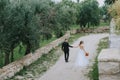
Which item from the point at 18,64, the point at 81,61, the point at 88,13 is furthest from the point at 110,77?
the point at 88,13

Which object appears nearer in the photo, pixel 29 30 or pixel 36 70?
A: pixel 36 70

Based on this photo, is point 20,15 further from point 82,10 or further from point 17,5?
point 82,10

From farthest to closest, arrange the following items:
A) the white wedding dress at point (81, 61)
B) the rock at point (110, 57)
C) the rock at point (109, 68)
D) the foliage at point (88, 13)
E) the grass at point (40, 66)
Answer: the foliage at point (88, 13) → the white wedding dress at point (81, 61) → the grass at point (40, 66) → the rock at point (110, 57) → the rock at point (109, 68)

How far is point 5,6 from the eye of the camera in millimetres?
18359

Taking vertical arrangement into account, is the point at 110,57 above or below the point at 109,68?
above

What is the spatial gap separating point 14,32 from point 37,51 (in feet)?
11.0

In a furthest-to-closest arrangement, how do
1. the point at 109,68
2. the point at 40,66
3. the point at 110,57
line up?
the point at 40,66 < the point at 110,57 < the point at 109,68

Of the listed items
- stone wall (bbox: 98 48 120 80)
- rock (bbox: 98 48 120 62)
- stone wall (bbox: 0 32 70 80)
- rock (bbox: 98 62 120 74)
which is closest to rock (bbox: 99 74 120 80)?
stone wall (bbox: 98 48 120 80)

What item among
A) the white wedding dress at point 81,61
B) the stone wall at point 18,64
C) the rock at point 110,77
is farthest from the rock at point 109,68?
the white wedding dress at point 81,61

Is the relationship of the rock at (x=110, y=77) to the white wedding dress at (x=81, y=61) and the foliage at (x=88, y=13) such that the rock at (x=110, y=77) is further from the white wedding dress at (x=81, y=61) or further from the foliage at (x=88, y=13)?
the foliage at (x=88, y=13)

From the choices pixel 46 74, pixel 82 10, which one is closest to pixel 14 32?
pixel 46 74

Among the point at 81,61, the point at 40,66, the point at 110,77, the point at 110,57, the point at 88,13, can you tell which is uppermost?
the point at 88,13

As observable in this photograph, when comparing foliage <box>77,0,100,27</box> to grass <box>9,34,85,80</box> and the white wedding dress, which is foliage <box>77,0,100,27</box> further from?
the white wedding dress

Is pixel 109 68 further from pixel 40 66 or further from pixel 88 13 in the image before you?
pixel 88 13
